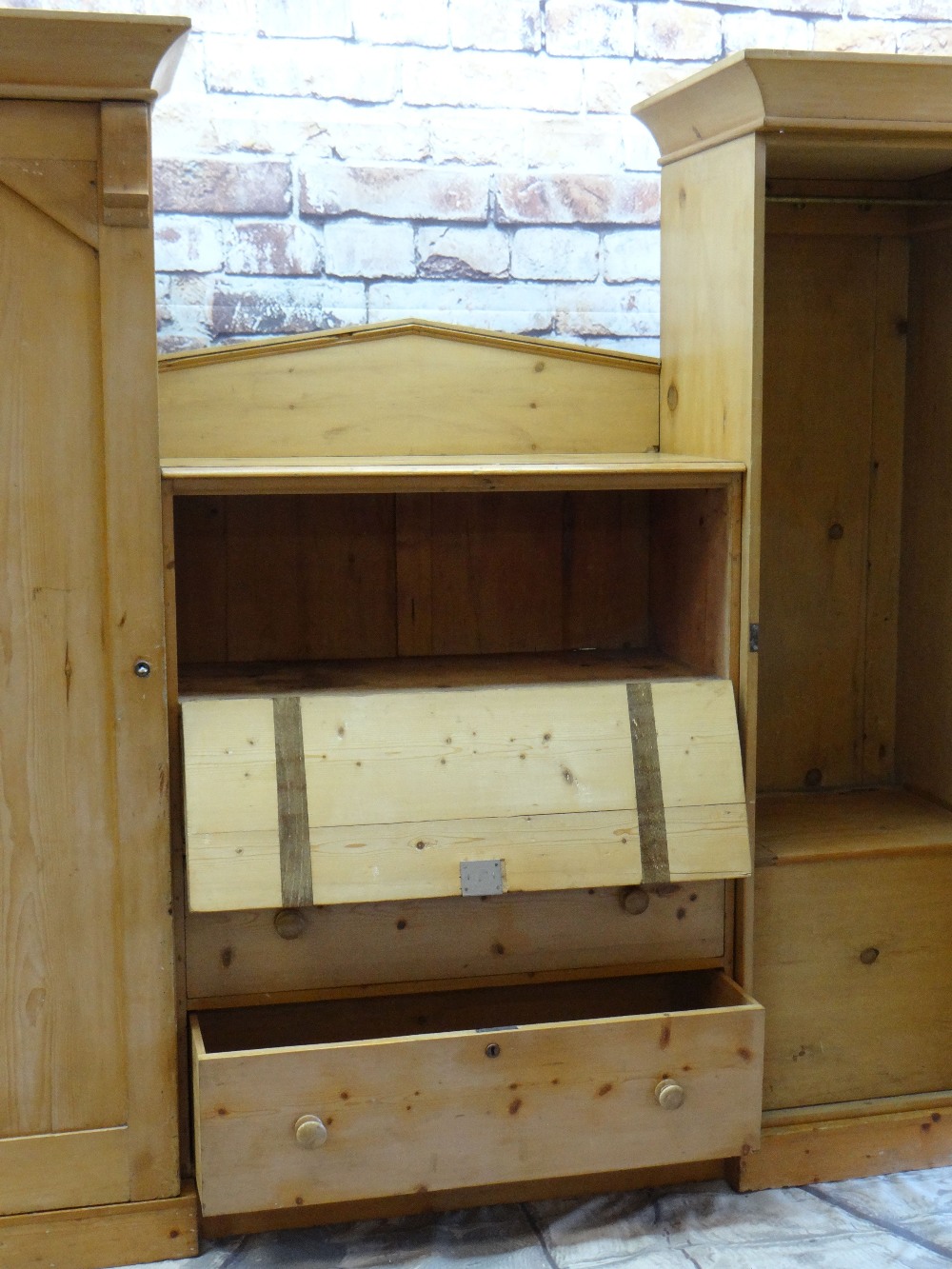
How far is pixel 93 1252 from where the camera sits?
1890mm

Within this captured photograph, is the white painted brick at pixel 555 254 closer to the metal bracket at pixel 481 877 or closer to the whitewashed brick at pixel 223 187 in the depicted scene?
the whitewashed brick at pixel 223 187

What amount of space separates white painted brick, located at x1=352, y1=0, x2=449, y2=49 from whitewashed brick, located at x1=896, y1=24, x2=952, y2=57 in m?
0.86

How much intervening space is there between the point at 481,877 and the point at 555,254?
113 centimetres

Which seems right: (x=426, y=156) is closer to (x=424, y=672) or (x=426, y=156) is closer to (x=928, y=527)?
(x=424, y=672)

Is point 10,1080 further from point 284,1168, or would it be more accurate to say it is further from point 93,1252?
point 284,1168

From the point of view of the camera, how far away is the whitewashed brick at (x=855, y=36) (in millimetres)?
2457

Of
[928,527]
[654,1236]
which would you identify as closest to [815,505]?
[928,527]

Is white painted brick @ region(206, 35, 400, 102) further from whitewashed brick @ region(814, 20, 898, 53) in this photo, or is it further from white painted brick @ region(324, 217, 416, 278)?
whitewashed brick @ region(814, 20, 898, 53)

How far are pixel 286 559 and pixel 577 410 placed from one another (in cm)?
55

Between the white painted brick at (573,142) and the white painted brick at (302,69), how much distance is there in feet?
0.84

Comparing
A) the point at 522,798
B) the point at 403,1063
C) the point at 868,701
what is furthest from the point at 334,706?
the point at 868,701

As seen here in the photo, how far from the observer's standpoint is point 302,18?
7.32 ft

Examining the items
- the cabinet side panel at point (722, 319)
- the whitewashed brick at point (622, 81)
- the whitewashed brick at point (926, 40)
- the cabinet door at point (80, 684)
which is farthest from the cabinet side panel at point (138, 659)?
the whitewashed brick at point (926, 40)

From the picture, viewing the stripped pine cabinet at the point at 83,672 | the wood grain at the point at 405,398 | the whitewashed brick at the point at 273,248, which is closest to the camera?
the stripped pine cabinet at the point at 83,672
